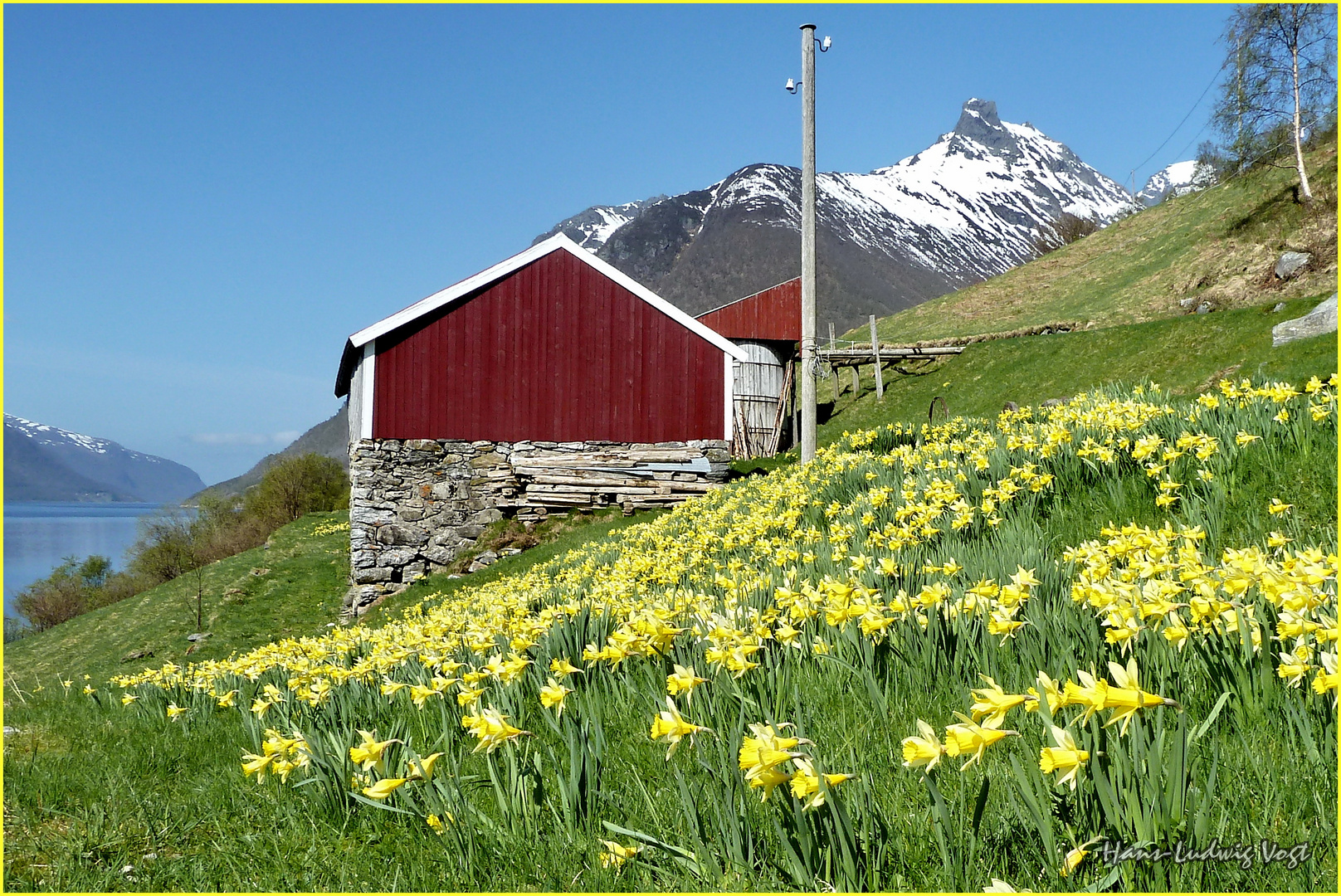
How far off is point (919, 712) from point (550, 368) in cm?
1691

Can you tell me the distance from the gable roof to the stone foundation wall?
8.52 ft

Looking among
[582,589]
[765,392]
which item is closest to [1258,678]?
[582,589]

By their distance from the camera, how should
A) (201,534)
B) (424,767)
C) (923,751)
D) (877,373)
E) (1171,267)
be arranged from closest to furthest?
(923,751) → (424,767) → (877,373) → (1171,267) → (201,534)

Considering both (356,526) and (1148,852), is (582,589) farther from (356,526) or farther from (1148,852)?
(356,526)

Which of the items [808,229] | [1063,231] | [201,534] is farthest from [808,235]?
[201,534]

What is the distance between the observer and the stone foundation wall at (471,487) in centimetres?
1755

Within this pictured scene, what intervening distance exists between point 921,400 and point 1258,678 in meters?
24.2

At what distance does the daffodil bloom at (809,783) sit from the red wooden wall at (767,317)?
99.5ft

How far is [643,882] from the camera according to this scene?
1812 millimetres

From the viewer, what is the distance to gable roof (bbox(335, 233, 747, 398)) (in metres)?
17.2

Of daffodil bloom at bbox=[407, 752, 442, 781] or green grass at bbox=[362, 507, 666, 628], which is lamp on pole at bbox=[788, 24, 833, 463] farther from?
daffodil bloom at bbox=[407, 752, 442, 781]

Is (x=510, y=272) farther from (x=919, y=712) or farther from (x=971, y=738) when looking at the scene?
(x=971, y=738)

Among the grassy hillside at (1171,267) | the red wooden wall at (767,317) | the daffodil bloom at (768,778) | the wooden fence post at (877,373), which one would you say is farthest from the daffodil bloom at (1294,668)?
the red wooden wall at (767,317)

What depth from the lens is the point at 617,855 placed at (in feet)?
6.02
